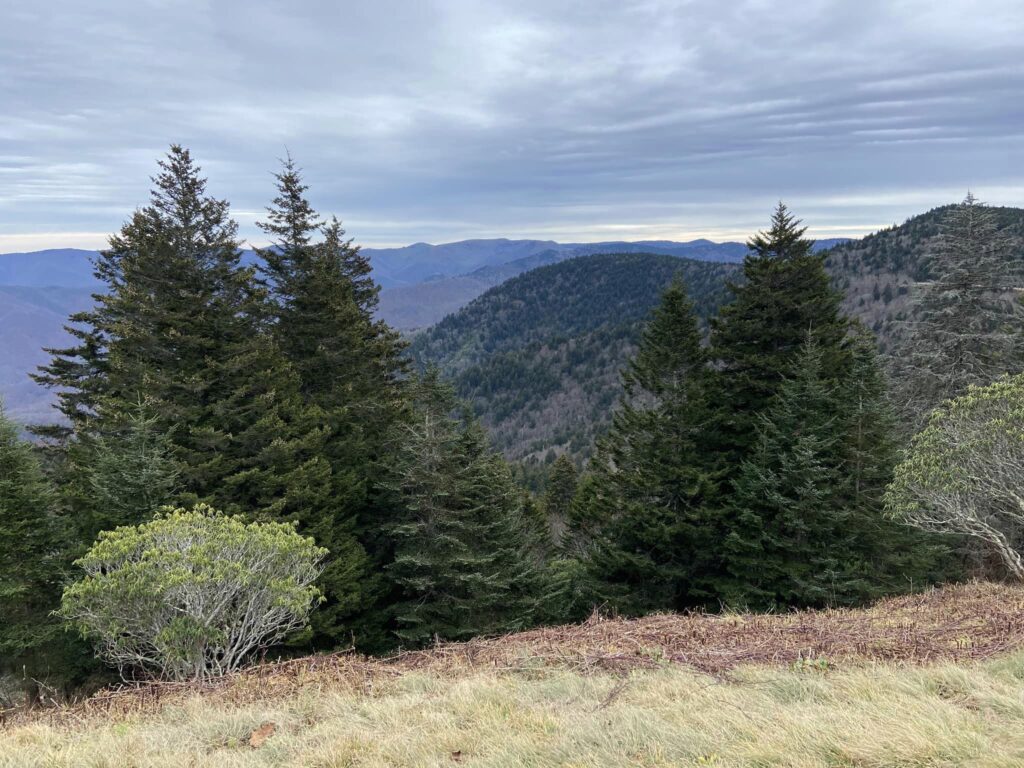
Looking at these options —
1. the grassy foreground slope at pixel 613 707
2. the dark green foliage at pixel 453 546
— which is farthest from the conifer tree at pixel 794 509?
the grassy foreground slope at pixel 613 707

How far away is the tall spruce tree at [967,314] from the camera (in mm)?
24531

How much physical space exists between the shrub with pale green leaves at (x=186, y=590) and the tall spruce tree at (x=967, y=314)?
81.9 feet

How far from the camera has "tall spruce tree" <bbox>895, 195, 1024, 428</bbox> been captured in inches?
966

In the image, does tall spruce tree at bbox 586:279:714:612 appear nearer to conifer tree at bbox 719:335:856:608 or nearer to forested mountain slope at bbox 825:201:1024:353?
conifer tree at bbox 719:335:856:608

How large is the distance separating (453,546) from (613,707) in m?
14.3

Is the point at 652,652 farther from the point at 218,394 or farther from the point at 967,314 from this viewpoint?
the point at 967,314

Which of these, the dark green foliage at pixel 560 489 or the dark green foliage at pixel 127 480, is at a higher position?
the dark green foliage at pixel 127 480

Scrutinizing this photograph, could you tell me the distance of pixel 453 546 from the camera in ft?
64.4

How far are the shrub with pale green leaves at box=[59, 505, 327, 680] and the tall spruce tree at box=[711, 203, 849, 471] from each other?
52.9 ft

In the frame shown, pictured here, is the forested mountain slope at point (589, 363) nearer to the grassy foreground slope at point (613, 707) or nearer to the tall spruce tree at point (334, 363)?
the tall spruce tree at point (334, 363)

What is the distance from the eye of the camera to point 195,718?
659 centimetres

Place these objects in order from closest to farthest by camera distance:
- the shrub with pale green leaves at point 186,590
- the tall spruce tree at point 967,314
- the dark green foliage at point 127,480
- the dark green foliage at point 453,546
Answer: the shrub with pale green leaves at point 186,590
the dark green foliage at point 127,480
the dark green foliage at point 453,546
the tall spruce tree at point 967,314

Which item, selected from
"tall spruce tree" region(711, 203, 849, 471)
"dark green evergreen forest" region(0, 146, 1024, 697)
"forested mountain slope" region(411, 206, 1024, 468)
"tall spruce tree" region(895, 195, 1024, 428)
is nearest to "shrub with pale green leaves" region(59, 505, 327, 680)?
"dark green evergreen forest" region(0, 146, 1024, 697)

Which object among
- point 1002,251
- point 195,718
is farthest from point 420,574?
point 1002,251
